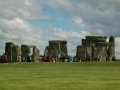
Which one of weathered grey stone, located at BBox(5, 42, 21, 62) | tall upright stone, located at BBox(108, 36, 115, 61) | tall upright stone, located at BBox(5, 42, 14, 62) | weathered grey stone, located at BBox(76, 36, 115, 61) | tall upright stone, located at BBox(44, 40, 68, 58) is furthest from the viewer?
tall upright stone, located at BBox(108, 36, 115, 61)

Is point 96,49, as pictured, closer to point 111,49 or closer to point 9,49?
point 111,49

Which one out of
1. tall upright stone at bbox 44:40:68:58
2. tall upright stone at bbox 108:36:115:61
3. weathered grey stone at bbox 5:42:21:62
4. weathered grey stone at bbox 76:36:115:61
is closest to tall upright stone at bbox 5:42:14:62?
weathered grey stone at bbox 5:42:21:62

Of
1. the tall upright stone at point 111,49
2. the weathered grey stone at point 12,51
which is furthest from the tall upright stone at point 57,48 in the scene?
the tall upright stone at point 111,49

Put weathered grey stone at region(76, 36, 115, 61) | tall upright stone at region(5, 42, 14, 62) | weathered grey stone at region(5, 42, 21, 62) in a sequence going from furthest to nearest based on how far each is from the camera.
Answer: weathered grey stone at region(76, 36, 115, 61) → tall upright stone at region(5, 42, 14, 62) → weathered grey stone at region(5, 42, 21, 62)

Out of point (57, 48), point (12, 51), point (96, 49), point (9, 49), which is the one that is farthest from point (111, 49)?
point (9, 49)

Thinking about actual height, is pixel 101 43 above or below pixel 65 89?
above

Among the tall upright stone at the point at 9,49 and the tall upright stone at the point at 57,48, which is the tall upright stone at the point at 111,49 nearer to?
the tall upright stone at the point at 57,48

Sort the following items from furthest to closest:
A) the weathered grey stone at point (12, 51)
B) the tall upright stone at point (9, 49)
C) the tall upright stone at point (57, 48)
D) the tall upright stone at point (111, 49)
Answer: the tall upright stone at point (111, 49), the tall upright stone at point (57, 48), the tall upright stone at point (9, 49), the weathered grey stone at point (12, 51)

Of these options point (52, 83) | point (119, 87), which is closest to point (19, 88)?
point (52, 83)

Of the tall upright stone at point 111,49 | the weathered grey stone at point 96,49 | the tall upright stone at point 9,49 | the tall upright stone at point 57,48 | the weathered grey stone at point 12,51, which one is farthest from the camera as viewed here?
the tall upright stone at point 111,49

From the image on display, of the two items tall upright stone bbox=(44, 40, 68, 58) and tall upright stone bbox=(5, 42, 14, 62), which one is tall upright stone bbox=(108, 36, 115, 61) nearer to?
tall upright stone bbox=(44, 40, 68, 58)

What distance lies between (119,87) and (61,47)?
5673cm

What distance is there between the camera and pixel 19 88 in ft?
60.1

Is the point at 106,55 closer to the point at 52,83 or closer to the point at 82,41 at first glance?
the point at 82,41
